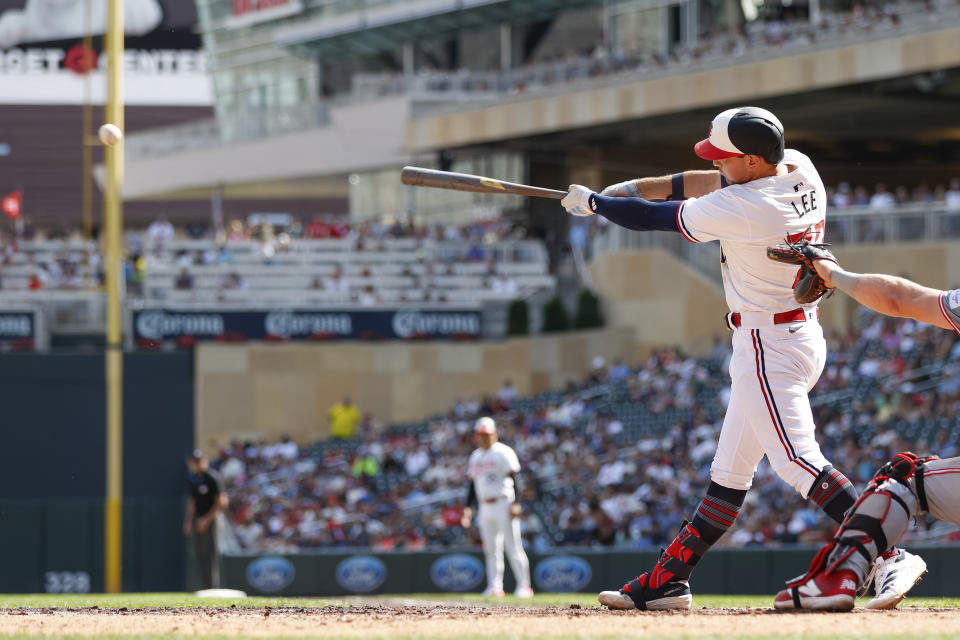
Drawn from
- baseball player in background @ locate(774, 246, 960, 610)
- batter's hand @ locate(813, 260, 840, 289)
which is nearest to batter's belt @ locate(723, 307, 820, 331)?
baseball player in background @ locate(774, 246, 960, 610)

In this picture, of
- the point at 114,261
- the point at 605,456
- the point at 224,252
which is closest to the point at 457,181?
the point at 114,261

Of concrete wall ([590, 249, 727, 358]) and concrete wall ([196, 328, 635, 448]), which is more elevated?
concrete wall ([590, 249, 727, 358])

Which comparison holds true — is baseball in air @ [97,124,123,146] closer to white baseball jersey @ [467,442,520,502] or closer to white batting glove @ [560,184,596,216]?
white baseball jersey @ [467,442,520,502]

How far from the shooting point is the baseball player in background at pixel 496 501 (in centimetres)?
1332

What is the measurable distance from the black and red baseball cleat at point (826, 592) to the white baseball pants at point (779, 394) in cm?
45

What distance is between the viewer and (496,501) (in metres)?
13.4

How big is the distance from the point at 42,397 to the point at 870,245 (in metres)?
14.3

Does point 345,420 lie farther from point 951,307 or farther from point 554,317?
point 951,307

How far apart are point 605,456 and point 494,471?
23.3 feet

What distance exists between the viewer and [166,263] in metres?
28.2

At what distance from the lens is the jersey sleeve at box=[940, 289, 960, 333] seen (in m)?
5.45

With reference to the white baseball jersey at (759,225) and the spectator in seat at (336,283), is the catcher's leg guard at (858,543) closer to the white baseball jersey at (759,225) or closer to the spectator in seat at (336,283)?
the white baseball jersey at (759,225)

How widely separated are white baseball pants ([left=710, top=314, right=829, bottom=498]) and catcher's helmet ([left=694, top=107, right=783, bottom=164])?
715mm

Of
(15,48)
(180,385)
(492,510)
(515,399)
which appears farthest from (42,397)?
(15,48)
